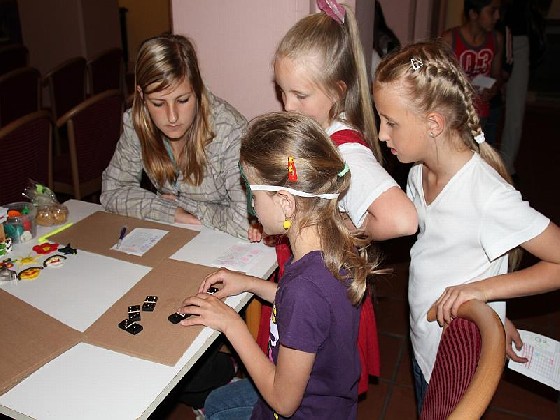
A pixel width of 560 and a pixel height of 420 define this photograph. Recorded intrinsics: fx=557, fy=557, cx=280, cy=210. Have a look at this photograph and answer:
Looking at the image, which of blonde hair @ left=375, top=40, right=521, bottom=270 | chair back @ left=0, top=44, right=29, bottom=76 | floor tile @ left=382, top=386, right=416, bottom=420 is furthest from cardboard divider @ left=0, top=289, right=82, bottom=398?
chair back @ left=0, top=44, right=29, bottom=76

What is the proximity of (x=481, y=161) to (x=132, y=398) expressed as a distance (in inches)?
38.0

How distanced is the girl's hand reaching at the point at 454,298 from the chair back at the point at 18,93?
3357 millimetres

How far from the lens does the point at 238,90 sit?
2381 mm

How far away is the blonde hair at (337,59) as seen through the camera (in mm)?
1578

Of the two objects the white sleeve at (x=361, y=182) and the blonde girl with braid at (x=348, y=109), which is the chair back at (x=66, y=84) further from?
the white sleeve at (x=361, y=182)

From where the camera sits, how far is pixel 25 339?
1.38 meters

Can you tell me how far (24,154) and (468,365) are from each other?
232 cm

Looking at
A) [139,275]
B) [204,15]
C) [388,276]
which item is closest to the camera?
[139,275]

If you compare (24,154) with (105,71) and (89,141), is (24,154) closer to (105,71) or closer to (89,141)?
(89,141)

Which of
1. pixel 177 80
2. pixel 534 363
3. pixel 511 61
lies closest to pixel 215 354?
pixel 177 80

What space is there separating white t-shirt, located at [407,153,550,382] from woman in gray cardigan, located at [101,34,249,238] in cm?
66

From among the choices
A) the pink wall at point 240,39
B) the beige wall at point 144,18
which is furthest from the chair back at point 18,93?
the beige wall at point 144,18

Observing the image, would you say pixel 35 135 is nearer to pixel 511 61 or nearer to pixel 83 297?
pixel 83 297

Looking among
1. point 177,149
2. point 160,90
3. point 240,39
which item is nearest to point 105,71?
point 240,39
